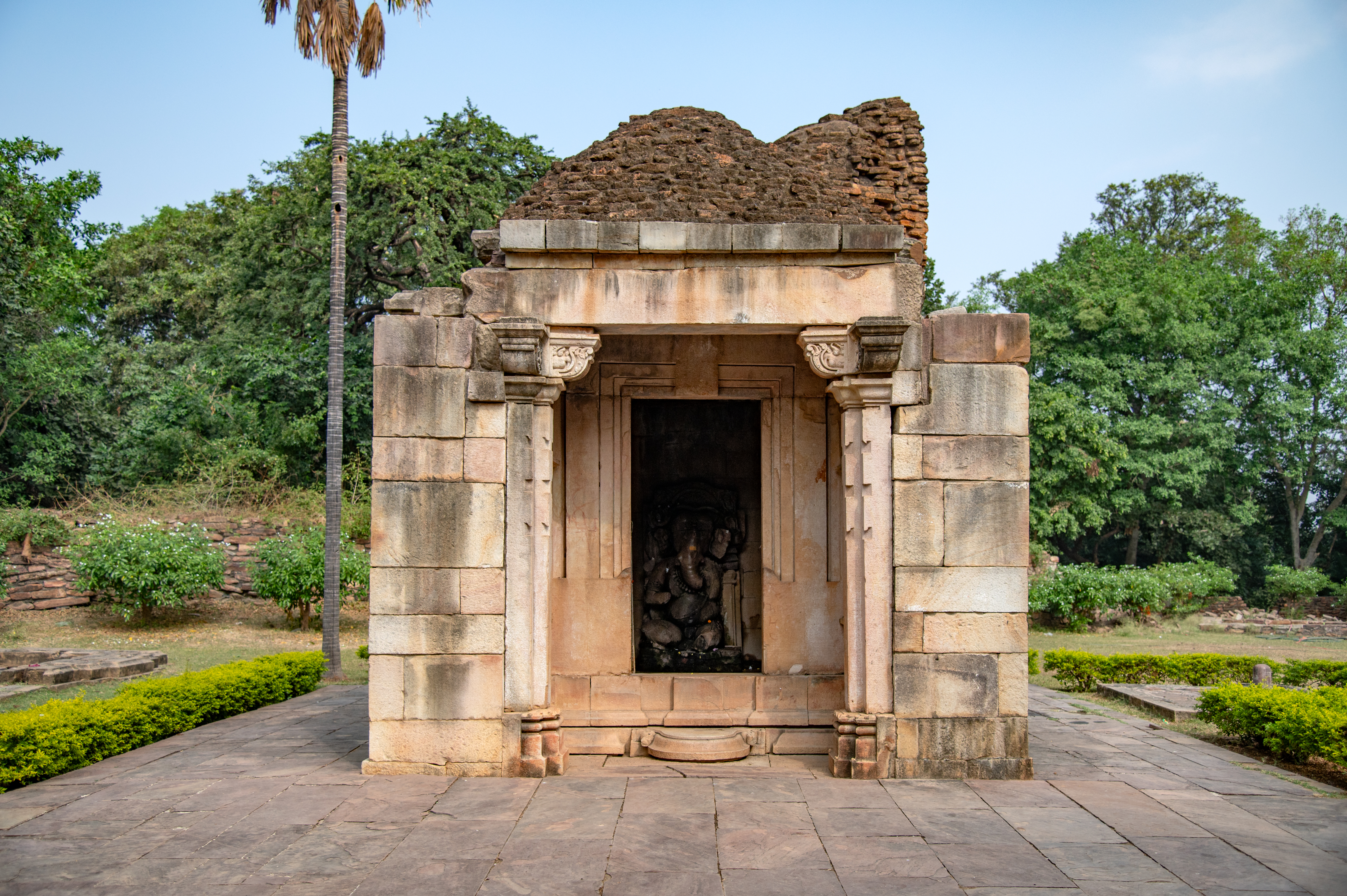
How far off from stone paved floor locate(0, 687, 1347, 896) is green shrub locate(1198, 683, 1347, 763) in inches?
21.0

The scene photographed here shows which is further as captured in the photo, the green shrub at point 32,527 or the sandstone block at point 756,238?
the green shrub at point 32,527

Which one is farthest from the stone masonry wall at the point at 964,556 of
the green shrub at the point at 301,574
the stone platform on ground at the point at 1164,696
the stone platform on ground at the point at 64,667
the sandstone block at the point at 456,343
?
the green shrub at the point at 301,574

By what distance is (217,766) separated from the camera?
7.04 metres

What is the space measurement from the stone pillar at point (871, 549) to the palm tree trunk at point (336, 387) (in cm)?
891

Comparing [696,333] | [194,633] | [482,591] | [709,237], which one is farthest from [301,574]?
[709,237]

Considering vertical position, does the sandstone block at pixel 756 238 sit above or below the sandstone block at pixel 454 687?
above

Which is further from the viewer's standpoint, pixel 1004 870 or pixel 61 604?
pixel 61 604

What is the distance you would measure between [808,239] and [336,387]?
30.6 ft

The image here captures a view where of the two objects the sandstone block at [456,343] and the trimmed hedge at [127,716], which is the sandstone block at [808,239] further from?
the trimmed hedge at [127,716]

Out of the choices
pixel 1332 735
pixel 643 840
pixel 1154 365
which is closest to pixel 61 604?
pixel 643 840

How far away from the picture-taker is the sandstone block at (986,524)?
6.74m

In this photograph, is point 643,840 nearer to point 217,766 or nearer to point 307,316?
point 217,766

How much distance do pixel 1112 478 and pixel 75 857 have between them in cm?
2474

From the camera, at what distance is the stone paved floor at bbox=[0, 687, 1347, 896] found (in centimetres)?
466
